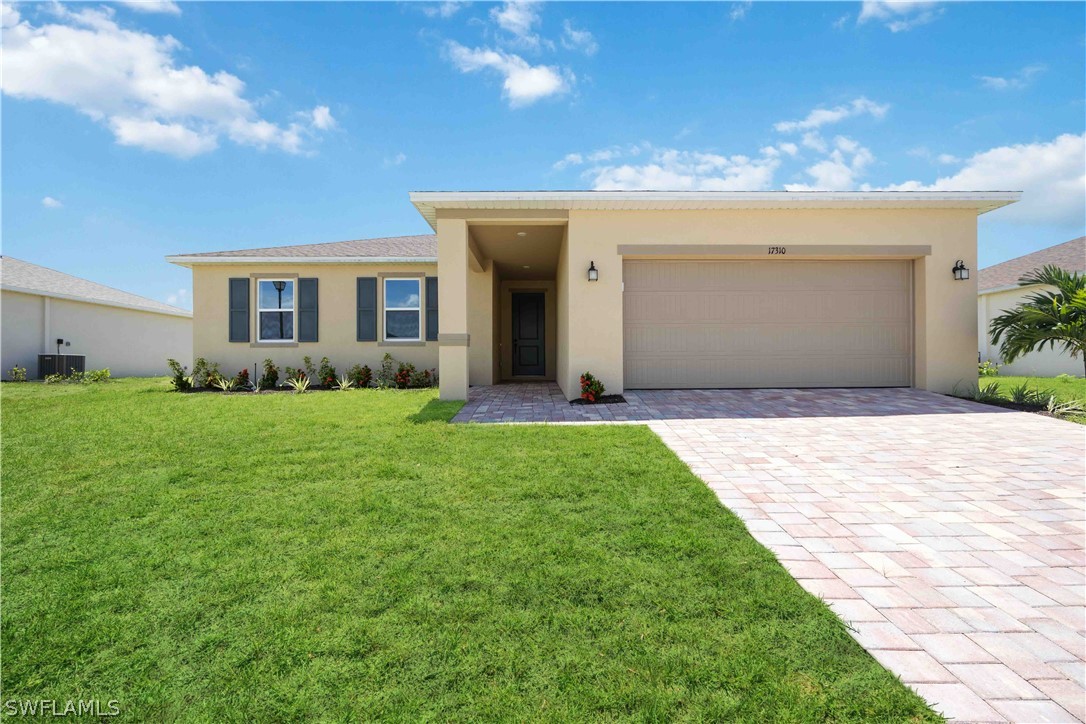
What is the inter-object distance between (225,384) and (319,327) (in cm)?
266

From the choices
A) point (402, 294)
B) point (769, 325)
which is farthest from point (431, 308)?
point (769, 325)

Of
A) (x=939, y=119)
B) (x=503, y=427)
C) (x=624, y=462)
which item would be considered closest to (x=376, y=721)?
(x=624, y=462)

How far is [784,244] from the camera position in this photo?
828 centimetres

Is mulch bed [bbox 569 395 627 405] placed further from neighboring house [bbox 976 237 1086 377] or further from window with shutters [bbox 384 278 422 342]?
neighboring house [bbox 976 237 1086 377]

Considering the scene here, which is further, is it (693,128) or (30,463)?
(693,128)

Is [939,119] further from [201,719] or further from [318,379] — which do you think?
[318,379]

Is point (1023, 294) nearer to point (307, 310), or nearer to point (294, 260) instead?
point (307, 310)

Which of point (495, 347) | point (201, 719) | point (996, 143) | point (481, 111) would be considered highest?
point (481, 111)

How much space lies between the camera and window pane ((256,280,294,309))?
1202 centimetres

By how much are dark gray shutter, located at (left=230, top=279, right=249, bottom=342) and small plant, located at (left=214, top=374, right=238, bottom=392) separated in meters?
1.11

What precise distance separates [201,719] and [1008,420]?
29.9ft

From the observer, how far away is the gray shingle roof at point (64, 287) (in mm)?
14290

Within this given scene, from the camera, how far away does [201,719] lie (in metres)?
1.49

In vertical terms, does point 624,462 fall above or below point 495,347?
below
